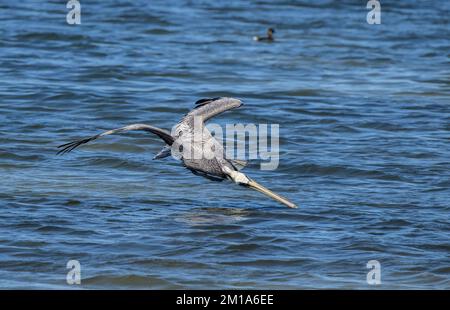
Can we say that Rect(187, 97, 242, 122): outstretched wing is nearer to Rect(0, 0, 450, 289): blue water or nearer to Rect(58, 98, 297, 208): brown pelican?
Rect(58, 98, 297, 208): brown pelican

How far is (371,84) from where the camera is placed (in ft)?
63.4

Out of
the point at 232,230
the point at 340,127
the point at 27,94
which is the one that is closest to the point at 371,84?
the point at 340,127

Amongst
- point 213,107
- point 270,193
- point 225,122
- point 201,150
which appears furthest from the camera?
point 225,122

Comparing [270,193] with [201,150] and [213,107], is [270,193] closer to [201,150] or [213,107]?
[201,150]

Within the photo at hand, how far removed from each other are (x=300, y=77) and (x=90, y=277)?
36.6ft

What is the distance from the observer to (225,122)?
53.5 feet

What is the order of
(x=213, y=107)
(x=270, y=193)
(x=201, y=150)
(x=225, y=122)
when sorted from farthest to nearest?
(x=225, y=122), (x=213, y=107), (x=270, y=193), (x=201, y=150)

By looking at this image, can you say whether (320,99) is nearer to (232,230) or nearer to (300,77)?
(300,77)

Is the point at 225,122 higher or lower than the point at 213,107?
lower

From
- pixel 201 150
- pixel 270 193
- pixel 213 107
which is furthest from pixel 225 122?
pixel 201 150

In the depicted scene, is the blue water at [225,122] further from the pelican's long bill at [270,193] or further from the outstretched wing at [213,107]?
the outstretched wing at [213,107]

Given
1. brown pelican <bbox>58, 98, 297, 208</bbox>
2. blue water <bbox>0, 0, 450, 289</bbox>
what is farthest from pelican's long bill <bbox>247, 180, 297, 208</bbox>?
blue water <bbox>0, 0, 450, 289</bbox>

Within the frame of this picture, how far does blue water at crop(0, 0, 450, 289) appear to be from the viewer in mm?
9828

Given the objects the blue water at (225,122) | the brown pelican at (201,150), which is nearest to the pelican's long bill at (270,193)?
the brown pelican at (201,150)
